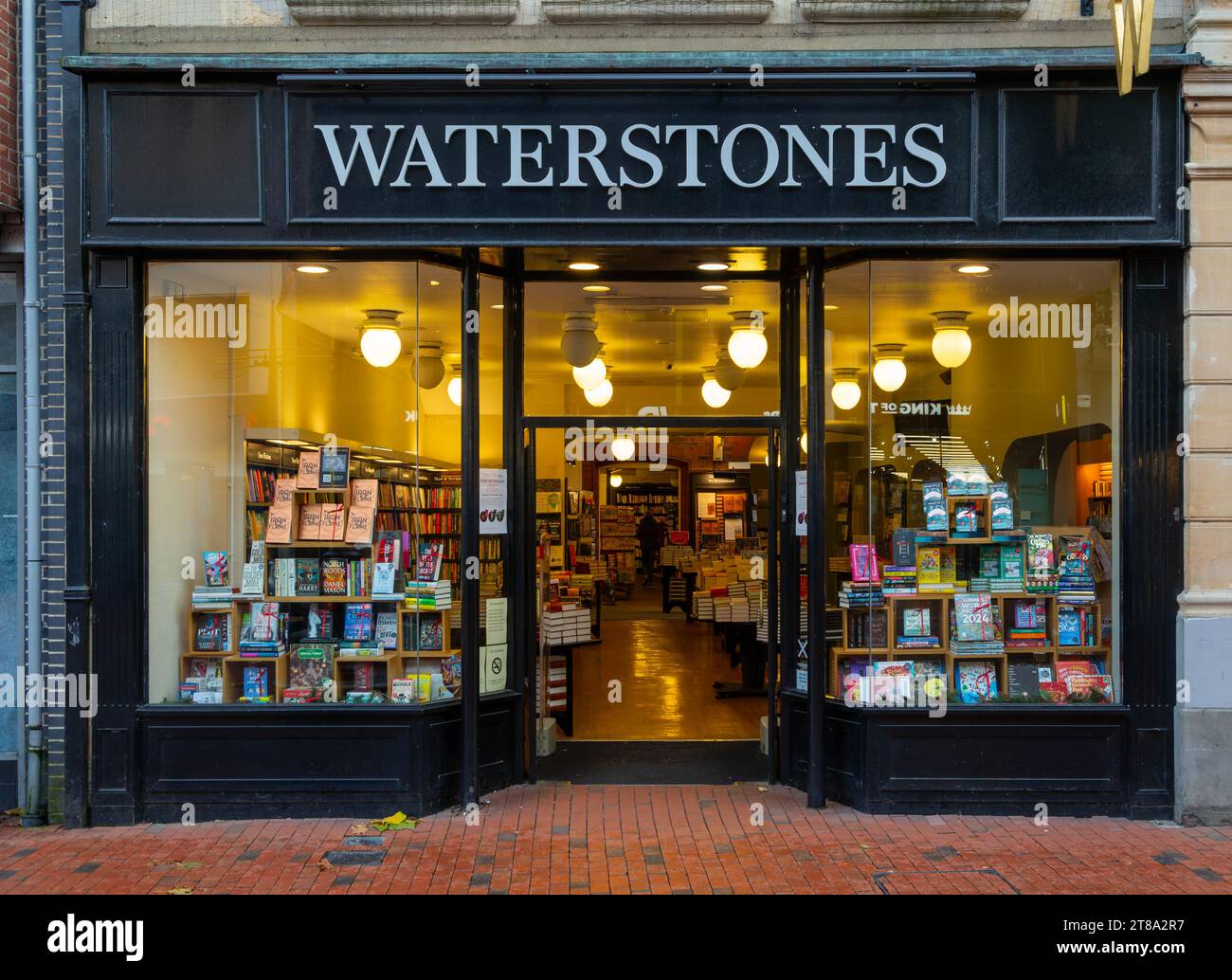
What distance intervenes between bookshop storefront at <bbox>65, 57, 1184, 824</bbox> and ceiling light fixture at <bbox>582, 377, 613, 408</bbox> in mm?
65

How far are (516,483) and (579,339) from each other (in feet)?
4.08

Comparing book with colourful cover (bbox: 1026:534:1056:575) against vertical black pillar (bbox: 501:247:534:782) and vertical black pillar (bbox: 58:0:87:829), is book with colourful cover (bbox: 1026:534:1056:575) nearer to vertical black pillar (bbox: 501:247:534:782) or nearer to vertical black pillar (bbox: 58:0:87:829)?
vertical black pillar (bbox: 501:247:534:782)

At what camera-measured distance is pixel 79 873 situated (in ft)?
19.6

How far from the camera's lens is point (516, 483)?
7.69 meters

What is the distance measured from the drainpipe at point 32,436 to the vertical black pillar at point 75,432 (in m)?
0.25

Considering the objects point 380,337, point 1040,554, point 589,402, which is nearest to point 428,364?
point 380,337

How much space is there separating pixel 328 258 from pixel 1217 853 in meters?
6.73

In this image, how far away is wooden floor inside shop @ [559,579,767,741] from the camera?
934cm

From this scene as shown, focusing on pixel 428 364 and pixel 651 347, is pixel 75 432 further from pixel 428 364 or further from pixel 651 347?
pixel 651 347

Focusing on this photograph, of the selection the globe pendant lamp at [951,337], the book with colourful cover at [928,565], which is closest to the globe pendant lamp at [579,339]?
the globe pendant lamp at [951,337]

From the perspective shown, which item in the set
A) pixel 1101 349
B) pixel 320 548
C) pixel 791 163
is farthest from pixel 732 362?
pixel 320 548

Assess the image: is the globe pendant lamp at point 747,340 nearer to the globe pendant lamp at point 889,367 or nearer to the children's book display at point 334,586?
the globe pendant lamp at point 889,367

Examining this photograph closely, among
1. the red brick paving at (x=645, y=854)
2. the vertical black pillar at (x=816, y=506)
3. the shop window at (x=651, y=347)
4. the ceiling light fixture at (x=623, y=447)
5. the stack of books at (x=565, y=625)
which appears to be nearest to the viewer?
the red brick paving at (x=645, y=854)

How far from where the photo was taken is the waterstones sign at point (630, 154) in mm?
6820
